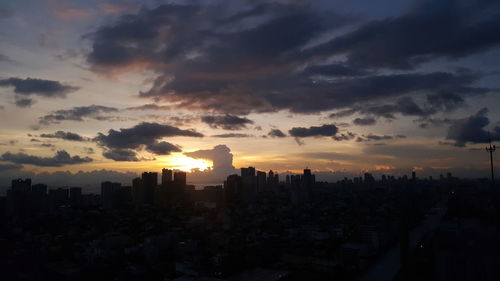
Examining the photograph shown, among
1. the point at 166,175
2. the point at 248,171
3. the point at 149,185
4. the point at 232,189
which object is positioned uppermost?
the point at 248,171

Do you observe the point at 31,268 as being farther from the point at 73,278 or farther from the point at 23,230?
the point at 23,230

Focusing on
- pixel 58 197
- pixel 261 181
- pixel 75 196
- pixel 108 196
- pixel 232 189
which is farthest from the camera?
pixel 261 181

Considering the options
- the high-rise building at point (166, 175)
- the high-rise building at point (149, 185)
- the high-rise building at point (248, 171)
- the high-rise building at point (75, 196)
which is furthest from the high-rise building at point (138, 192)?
the high-rise building at point (248, 171)

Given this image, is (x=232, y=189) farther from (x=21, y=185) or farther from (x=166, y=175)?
(x=21, y=185)

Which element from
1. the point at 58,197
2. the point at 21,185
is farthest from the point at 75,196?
the point at 21,185

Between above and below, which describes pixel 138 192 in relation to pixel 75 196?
above

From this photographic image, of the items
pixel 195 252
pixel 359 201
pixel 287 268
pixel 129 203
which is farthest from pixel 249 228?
pixel 359 201

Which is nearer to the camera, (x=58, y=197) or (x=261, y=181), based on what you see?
(x=58, y=197)

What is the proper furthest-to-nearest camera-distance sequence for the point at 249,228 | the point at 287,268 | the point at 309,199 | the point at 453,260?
the point at 309,199
the point at 249,228
the point at 287,268
the point at 453,260

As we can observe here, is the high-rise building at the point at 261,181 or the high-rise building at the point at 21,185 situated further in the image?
the high-rise building at the point at 261,181

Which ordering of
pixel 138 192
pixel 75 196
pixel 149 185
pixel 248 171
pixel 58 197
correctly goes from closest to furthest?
pixel 58 197 → pixel 75 196 → pixel 138 192 → pixel 149 185 → pixel 248 171

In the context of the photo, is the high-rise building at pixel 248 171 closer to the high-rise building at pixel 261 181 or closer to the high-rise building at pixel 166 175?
the high-rise building at pixel 261 181
